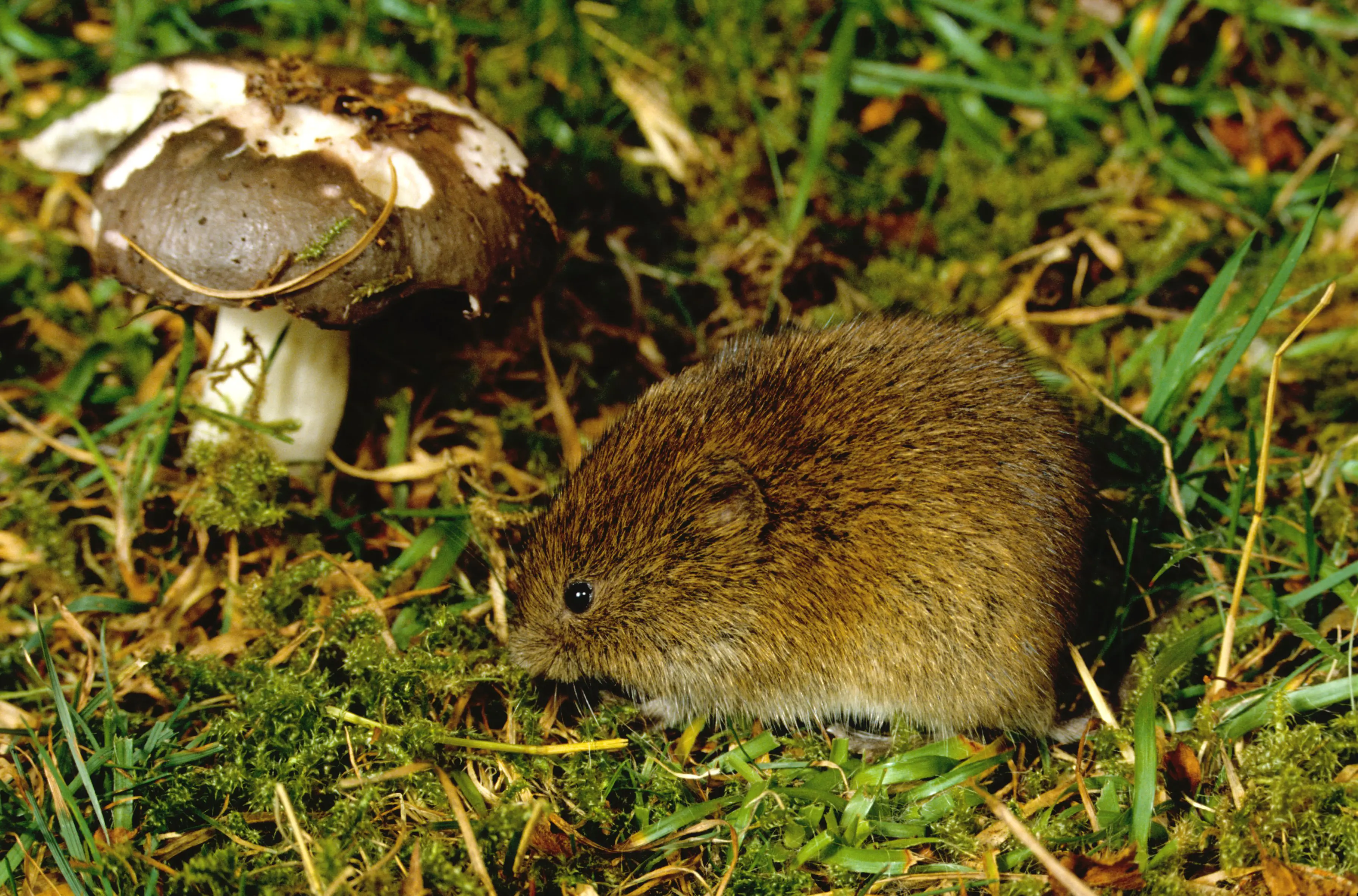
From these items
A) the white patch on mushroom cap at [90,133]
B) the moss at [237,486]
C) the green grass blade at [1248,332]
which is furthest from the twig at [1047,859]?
the white patch on mushroom cap at [90,133]

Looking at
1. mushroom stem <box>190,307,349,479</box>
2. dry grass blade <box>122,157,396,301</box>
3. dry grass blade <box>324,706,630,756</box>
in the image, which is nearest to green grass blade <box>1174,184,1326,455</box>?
dry grass blade <box>324,706,630,756</box>

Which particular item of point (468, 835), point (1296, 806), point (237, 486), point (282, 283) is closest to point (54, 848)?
point (468, 835)

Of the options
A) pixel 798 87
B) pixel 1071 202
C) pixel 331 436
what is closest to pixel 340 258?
pixel 331 436

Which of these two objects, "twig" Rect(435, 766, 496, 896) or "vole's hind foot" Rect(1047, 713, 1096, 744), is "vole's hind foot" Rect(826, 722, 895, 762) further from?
"twig" Rect(435, 766, 496, 896)

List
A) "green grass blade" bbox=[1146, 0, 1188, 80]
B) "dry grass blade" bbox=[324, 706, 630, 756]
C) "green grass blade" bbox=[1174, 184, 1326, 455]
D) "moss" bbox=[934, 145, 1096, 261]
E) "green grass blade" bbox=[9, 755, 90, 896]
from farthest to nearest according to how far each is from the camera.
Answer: "green grass blade" bbox=[1146, 0, 1188, 80]
"moss" bbox=[934, 145, 1096, 261]
"green grass blade" bbox=[1174, 184, 1326, 455]
"dry grass blade" bbox=[324, 706, 630, 756]
"green grass blade" bbox=[9, 755, 90, 896]

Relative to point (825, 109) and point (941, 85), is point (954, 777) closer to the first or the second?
point (825, 109)

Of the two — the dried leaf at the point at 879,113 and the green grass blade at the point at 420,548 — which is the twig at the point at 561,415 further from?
the dried leaf at the point at 879,113
